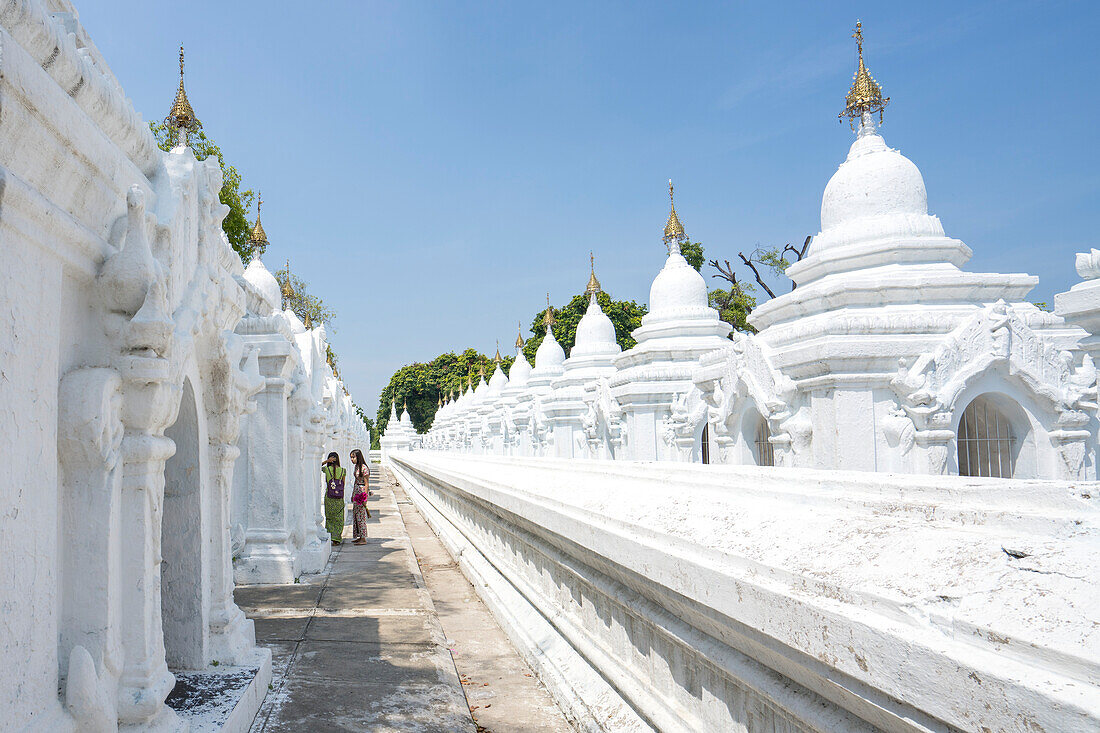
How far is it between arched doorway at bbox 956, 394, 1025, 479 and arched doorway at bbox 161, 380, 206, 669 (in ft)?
23.4

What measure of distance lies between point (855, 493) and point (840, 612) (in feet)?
2.77

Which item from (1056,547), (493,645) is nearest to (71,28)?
(1056,547)

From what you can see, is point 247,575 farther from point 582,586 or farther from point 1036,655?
point 1036,655

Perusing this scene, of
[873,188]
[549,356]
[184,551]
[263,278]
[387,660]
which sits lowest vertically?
[387,660]

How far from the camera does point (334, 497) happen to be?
11.0m

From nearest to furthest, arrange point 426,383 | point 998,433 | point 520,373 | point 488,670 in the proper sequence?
point 488,670 < point 998,433 < point 520,373 < point 426,383

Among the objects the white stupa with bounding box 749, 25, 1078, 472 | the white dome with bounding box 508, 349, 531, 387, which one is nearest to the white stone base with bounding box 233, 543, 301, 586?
the white stupa with bounding box 749, 25, 1078, 472

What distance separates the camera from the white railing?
1.40 m

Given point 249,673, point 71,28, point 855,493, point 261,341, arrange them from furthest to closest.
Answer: point 261,341
point 249,673
point 71,28
point 855,493

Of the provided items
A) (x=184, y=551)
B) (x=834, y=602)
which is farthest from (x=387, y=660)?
(x=834, y=602)

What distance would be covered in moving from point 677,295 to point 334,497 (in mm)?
7605

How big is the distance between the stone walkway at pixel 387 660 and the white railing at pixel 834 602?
0.66 m

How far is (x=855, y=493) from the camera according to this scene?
8.23 feet

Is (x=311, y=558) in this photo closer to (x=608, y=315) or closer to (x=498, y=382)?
(x=498, y=382)
